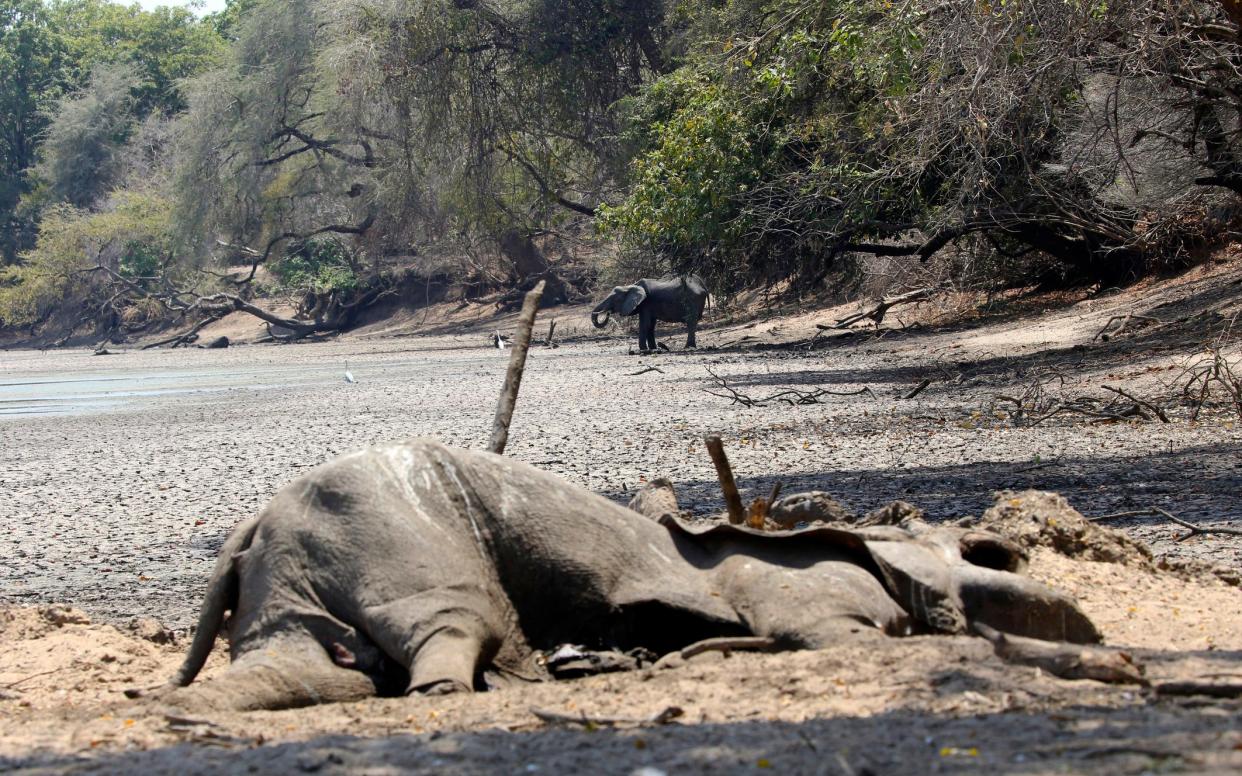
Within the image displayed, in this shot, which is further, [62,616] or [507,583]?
[62,616]

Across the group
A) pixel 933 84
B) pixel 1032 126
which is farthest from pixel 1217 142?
pixel 933 84

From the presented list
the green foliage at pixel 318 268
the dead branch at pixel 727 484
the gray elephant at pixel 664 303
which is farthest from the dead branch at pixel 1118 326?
the green foliage at pixel 318 268

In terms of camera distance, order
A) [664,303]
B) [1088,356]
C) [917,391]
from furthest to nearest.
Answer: [664,303], [1088,356], [917,391]

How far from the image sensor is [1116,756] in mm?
3049

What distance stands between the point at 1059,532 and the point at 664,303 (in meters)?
25.0

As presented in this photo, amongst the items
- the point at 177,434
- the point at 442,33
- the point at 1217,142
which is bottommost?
the point at 177,434

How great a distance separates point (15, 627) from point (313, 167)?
43.9 metres

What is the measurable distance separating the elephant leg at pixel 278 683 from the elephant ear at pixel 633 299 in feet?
85.6

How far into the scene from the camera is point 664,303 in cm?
3094

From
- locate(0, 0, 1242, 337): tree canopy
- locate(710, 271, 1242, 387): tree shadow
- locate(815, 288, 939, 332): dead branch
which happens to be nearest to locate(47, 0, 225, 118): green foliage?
locate(0, 0, 1242, 337): tree canopy

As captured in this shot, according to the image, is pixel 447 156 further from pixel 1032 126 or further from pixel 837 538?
pixel 837 538

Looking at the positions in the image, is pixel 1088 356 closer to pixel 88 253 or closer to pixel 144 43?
A: pixel 88 253

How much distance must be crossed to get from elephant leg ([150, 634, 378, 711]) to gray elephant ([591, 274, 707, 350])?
25.2 metres

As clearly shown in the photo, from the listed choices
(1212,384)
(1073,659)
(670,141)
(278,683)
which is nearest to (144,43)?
(670,141)
